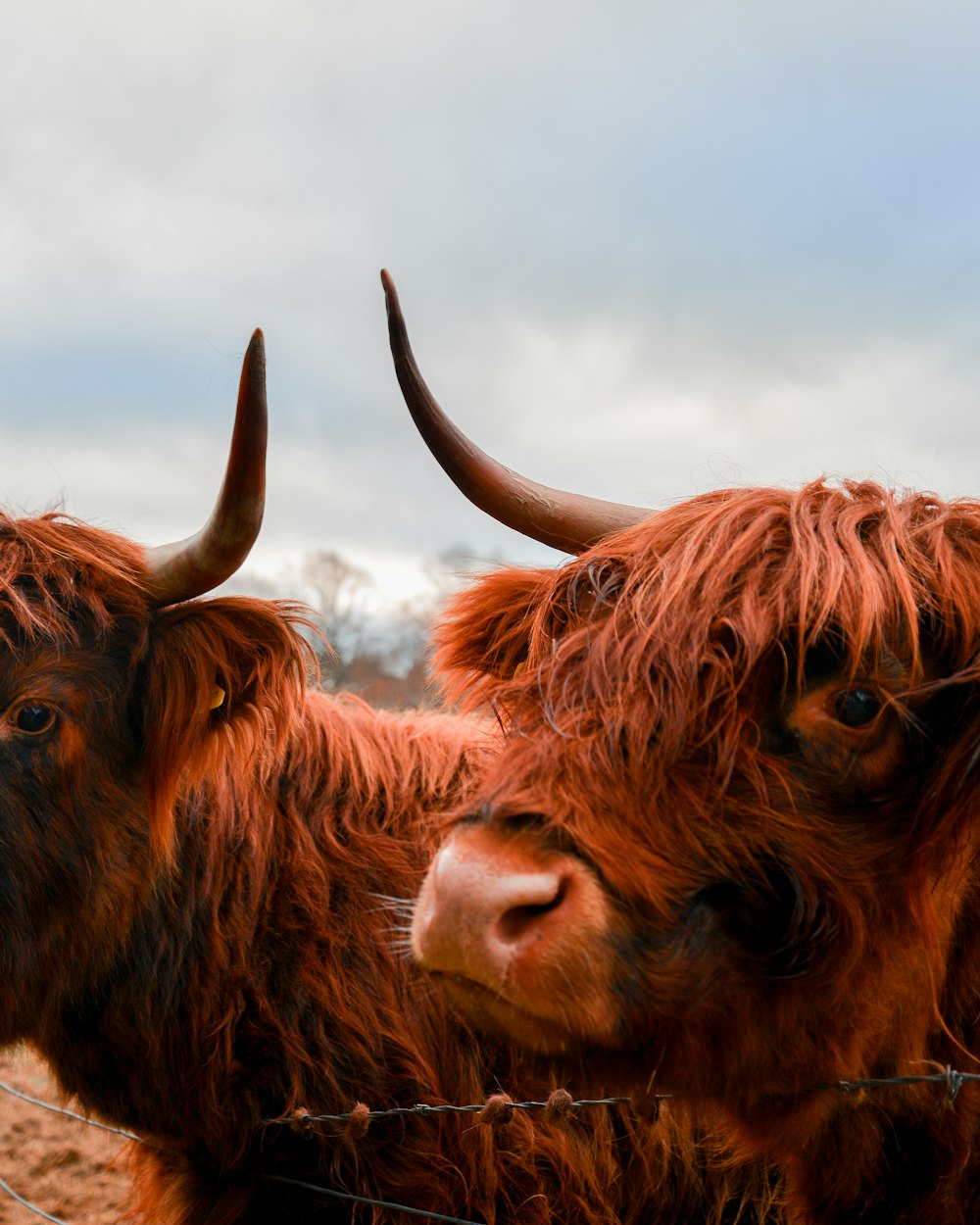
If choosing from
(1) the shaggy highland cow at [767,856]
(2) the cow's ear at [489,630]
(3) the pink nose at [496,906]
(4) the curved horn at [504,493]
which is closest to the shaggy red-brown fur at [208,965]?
(2) the cow's ear at [489,630]

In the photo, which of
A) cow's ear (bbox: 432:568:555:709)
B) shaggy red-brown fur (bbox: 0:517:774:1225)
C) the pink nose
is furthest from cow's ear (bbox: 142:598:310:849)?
the pink nose

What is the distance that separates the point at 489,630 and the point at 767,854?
3.15ft

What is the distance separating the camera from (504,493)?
2215mm

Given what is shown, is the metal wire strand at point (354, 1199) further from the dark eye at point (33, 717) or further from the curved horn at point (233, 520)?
the curved horn at point (233, 520)

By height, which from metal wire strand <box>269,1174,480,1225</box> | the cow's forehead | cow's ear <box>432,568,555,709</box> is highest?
cow's ear <box>432,568,555,709</box>

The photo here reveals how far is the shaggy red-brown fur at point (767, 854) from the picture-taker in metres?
1.49

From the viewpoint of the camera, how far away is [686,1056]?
62.9 inches

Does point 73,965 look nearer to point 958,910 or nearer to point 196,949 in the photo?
point 196,949

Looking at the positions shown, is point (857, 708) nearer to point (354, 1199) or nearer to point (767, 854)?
point (767, 854)

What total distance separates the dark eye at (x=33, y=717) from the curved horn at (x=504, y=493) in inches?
43.4

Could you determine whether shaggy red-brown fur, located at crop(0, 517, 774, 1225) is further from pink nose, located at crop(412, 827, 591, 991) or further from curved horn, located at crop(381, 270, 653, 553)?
pink nose, located at crop(412, 827, 591, 991)

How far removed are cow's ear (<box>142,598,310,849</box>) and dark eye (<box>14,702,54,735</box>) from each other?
0.23m

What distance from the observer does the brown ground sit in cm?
424

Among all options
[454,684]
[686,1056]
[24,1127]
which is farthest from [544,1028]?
[24,1127]
